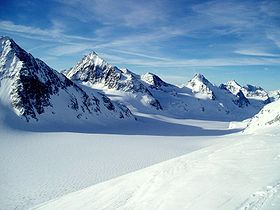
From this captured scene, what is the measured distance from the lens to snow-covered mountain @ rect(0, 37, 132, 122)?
63.6 meters

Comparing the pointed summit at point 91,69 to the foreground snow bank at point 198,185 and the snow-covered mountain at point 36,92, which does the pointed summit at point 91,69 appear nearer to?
the snow-covered mountain at point 36,92

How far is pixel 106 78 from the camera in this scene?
6068 inches

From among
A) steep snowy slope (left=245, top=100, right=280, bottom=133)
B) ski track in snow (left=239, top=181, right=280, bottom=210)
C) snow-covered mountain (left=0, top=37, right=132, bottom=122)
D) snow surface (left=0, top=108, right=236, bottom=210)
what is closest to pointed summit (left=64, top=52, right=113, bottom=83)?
snow-covered mountain (left=0, top=37, right=132, bottom=122)

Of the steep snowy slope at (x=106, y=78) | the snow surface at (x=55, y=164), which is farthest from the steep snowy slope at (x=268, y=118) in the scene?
the steep snowy slope at (x=106, y=78)

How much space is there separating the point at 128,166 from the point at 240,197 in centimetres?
1958

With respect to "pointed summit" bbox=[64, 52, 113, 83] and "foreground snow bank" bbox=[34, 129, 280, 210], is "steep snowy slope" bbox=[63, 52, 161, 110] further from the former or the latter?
"foreground snow bank" bbox=[34, 129, 280, 210]

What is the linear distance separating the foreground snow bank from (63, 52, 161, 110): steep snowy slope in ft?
424

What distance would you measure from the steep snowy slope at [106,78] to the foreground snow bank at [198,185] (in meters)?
129

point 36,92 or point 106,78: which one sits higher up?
point 106,78

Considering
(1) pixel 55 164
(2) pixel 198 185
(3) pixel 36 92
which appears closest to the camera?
(2) pixel 198 185

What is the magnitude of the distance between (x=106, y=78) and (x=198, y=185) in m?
145

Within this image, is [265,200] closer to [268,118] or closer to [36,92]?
[268,118]

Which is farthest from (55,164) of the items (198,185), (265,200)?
(265,200)

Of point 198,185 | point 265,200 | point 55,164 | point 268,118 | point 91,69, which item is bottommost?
point 55,164
